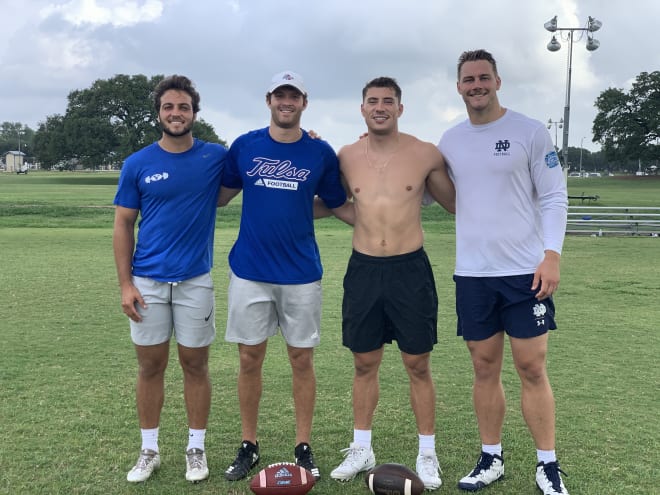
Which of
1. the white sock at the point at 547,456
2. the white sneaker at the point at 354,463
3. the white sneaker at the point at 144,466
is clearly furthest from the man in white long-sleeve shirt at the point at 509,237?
the white sneaker at the point at 144,466

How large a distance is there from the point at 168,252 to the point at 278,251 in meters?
0.69

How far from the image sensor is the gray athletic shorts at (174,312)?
12.8ft

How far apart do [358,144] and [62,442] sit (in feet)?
9.61

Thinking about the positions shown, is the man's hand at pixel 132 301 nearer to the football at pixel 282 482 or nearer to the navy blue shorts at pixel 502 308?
the football at pixel 282 482

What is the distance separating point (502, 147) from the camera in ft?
12.3

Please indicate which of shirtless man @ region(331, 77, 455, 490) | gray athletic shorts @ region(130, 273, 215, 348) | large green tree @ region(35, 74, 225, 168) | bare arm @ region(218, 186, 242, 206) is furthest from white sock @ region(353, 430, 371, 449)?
large green tree @ region(35, 74, 225, 168)

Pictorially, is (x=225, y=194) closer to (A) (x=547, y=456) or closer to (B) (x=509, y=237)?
(B) (x=509, y=237)

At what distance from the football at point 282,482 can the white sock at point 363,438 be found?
59cm

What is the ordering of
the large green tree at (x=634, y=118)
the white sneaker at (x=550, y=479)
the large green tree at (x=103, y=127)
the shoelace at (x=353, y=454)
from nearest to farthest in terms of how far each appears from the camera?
1. the white sneaker at (x=550, y=479)
2. the shoelace at (x=353, y=454)
3. the large green tree at (x=634, y=118)
4. the large green tree at (x=103, y=127)

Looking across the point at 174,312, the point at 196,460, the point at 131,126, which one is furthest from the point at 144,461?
the point at 131,126

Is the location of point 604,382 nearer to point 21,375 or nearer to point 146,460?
point 146,460

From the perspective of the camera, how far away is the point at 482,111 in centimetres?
381

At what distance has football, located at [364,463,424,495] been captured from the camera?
3.47m

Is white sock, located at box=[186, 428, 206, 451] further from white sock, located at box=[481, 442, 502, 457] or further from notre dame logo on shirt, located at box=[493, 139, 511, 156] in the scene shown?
notre dame logo on shirt, located at box=[493, 139, 511, 156]
